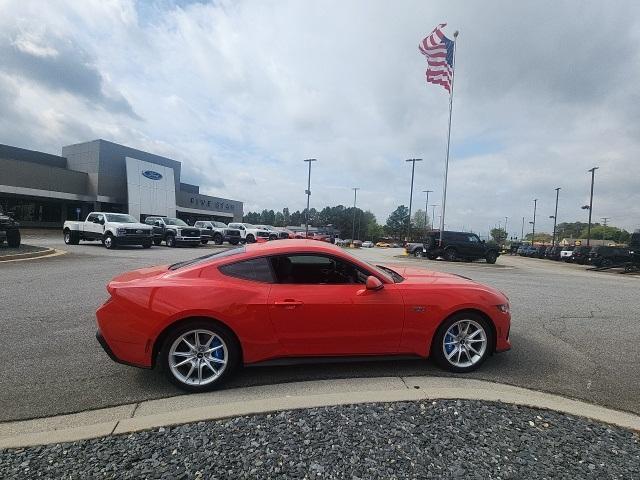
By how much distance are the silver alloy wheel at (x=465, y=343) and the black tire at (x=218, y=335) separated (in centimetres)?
214

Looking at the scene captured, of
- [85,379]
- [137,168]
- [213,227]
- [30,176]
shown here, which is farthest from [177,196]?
[85,379]

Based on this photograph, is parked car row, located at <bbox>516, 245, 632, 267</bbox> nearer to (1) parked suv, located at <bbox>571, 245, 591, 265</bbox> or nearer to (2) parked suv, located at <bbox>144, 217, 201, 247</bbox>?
(1) parked suv, located at <bbox>571, 245, 591, 265</bbox>

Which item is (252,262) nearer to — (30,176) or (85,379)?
(85,379)

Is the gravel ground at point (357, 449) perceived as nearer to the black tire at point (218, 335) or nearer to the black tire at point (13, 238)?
the black tire at point (218, 335)

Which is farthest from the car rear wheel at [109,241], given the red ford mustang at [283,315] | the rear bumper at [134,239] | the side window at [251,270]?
the side window at [251,270]

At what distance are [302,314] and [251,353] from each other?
23.4 inches

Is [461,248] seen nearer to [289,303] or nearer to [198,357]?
[289,303]

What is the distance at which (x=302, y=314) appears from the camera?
346 centimetres

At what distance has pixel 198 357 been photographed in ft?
11.0

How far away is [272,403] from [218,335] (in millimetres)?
807

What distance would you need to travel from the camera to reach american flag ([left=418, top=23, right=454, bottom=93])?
768 inches

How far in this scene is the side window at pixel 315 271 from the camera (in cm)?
371

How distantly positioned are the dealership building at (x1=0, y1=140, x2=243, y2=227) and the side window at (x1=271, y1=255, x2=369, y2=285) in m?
44.6

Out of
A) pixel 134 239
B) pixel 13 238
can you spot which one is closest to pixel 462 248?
pixel 134 239
